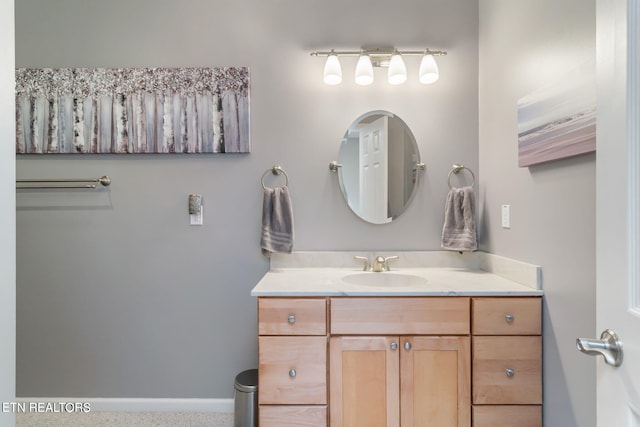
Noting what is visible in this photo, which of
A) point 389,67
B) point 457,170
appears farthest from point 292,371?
point 389,67

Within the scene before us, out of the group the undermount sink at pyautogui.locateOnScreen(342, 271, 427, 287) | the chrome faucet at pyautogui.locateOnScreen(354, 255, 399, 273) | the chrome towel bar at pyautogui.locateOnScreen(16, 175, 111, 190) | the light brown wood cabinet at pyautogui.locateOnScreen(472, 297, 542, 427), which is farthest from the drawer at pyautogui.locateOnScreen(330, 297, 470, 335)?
the chrome towel bar at pyautogui.locateOnScreen(16, 175, 111, 190)

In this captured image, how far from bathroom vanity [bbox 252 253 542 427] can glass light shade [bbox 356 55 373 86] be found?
3.80 feet

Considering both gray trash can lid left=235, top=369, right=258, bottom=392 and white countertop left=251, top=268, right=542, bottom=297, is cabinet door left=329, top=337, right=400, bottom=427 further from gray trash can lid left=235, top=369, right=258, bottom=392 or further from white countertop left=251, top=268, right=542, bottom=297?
gray trash can lid left=235, top=369, right=258, bottom=392

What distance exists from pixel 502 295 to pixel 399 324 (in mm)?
458

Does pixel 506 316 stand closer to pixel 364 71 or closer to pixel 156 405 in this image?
pixel 364 71

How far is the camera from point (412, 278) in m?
1.79

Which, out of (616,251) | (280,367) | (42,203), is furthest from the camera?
(42,203)

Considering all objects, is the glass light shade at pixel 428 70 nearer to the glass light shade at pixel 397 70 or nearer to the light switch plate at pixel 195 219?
the glass light shade at pixel 397 70

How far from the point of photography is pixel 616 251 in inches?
25.4

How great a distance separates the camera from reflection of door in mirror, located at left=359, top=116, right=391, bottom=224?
1971 millimetres

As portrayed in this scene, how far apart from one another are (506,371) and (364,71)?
5.32 ft

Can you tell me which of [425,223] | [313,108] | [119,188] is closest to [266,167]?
[313,108]

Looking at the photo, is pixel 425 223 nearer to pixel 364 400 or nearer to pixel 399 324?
pixel 399 324

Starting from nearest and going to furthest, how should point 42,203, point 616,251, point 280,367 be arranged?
point 616,251
point 280,367
point 42,203
